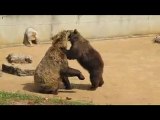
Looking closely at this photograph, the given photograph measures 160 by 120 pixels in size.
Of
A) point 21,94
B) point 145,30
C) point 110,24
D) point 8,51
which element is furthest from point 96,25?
point 21,94

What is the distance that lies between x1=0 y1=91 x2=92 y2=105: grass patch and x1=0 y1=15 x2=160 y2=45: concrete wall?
5518 mm

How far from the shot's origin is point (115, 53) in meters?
13.1

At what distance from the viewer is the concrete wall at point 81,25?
13586 millimetres

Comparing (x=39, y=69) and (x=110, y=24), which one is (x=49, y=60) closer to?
(x=39, y=69)

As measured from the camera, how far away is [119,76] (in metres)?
10.7

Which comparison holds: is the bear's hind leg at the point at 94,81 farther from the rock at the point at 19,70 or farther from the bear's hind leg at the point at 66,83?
the rock at the point at 19,70

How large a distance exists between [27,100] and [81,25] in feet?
23.0

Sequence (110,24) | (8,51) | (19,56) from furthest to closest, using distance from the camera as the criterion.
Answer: (110,24)
(8,51)
(19,56)

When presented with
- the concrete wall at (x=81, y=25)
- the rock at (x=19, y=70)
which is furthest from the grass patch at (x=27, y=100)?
the concrete wall at (x=81, y=25)

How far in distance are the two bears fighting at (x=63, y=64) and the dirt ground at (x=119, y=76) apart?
210 mm

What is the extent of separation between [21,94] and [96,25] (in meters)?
6.86

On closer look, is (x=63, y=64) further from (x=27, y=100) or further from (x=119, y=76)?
(x=119, y=76)

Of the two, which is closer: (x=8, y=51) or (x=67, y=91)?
(x=67, y=91)
